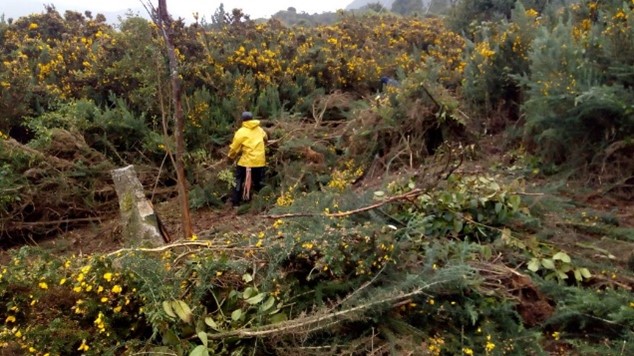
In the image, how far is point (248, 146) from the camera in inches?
289

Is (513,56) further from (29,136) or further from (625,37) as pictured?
(29,136)

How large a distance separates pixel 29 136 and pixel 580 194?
7985 millimetres

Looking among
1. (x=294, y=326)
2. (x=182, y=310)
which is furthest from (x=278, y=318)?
(x=182, y=310)

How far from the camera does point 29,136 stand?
8.13 meters

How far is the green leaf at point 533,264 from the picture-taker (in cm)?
346

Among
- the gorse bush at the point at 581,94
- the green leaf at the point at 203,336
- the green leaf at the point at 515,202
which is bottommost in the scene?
the green leaf at the point at 203,336

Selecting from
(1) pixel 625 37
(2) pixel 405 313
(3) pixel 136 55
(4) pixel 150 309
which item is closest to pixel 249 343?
(4) pixel 150 309

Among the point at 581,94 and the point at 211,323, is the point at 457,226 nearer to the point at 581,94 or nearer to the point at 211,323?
the point at 211,323

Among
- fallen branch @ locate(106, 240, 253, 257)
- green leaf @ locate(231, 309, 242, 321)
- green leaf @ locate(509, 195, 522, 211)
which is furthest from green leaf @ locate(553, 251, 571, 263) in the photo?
green leaf @ locate(231, 309, 242, 321)

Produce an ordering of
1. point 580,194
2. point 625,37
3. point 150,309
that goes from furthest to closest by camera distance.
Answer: point 625,37, point 580,194, point 150,309

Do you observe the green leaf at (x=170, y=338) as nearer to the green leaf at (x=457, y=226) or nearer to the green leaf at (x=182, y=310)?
the green leaf at (x=182, y=310)

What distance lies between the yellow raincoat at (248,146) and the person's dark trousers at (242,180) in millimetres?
96

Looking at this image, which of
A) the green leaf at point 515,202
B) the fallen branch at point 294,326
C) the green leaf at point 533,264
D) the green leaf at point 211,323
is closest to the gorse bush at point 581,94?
the green leaf at point 515,202

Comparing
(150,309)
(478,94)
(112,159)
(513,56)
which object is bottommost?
(112,159)
